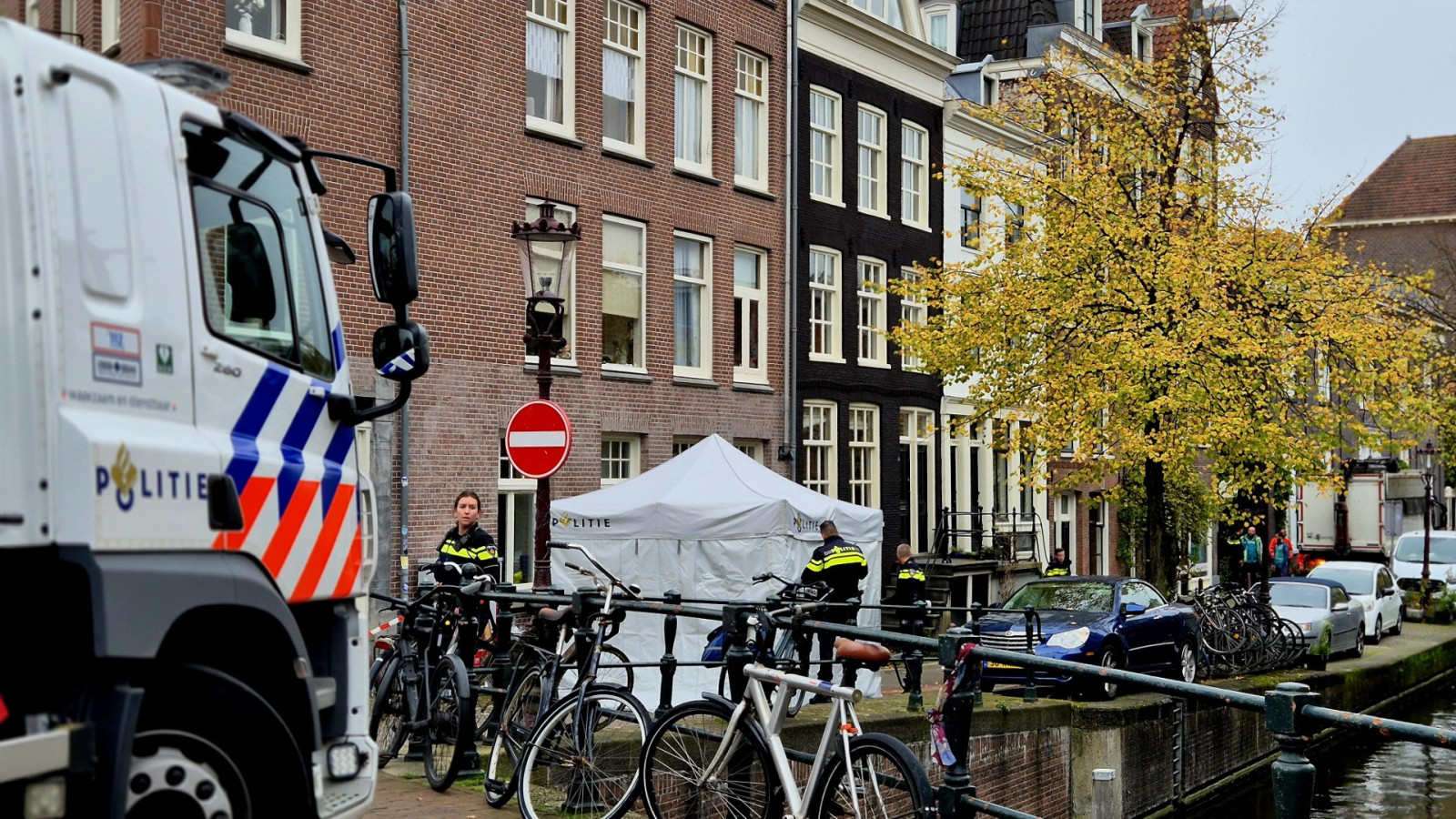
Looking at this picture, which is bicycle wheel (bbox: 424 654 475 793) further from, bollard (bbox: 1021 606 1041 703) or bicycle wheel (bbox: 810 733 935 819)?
bollard (bbox: 1021 606 1041 703)

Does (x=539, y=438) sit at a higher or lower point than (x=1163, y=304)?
lower

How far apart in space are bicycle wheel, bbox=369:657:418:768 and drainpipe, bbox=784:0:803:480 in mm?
17733

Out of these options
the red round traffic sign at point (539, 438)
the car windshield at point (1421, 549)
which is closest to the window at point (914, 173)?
the red round traffic sign at point (539, 438)

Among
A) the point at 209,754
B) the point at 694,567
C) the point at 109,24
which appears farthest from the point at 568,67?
the point at 209,754

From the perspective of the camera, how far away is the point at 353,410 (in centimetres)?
629

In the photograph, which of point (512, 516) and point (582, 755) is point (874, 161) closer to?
point (512, 516)

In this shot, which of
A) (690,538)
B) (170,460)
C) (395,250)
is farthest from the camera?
(690,538)

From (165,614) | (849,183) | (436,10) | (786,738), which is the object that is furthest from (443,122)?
(165,614)

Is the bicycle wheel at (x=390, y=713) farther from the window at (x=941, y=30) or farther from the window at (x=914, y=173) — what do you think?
the window at (x=941, y=30)

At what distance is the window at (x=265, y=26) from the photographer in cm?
1778

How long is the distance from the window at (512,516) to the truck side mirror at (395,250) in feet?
49.2

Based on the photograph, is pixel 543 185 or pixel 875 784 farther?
pixel 543 185

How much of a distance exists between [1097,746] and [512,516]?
9188 millimetres

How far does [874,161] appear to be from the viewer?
102ft
